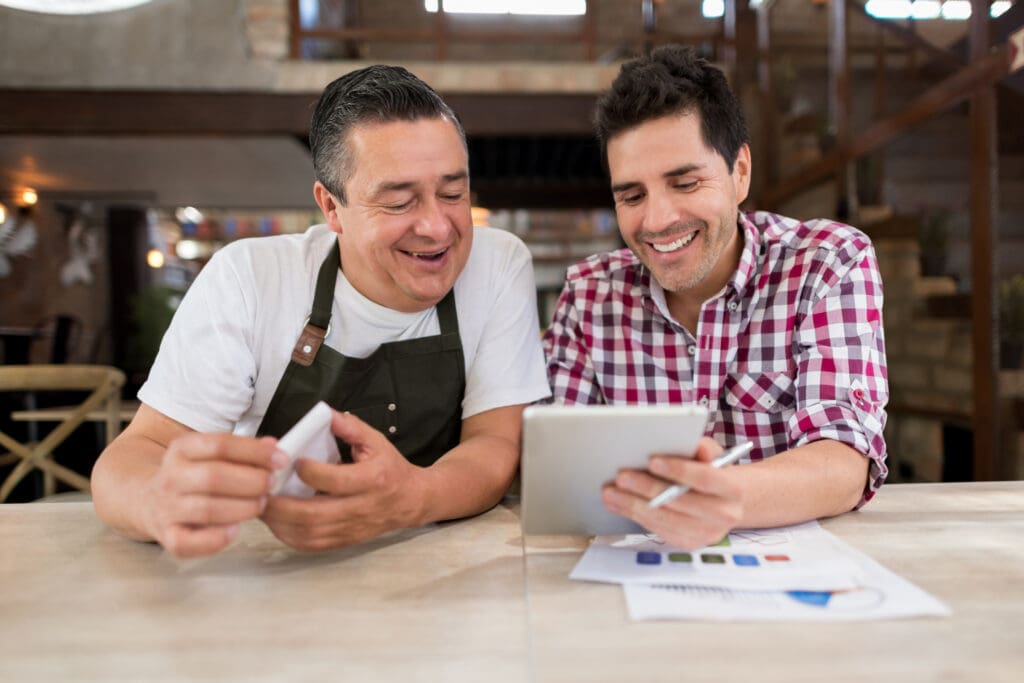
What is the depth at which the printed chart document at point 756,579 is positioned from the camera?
73 centimetres

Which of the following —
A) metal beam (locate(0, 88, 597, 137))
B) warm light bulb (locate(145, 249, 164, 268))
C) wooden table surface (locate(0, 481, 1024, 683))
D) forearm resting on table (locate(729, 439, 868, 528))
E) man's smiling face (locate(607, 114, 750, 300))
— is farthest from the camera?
→ warm light bulb (locate(145, 249, 164, 268))

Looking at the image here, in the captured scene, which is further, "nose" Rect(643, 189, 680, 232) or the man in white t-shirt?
"nose" Rect(643, 189, 680, 232)

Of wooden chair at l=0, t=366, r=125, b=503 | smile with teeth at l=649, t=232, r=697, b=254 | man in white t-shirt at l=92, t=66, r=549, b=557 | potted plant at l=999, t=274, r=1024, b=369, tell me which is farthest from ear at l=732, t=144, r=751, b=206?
wooden chair at l=0, t=366, r=125, b=503

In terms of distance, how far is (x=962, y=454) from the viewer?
3293 millimetres

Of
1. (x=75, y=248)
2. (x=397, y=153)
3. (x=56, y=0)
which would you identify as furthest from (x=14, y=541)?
(x=75, y=248)

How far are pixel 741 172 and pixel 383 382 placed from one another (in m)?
0.89

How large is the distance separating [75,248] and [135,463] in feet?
32.7

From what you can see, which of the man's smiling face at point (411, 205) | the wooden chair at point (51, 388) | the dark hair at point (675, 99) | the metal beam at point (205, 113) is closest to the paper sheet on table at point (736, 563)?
the man's smiling face at point (411, 205)

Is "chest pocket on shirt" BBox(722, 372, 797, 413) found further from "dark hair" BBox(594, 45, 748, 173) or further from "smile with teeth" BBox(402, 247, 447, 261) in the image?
"smile with teeth" BBox(402, 247, 447, 261)

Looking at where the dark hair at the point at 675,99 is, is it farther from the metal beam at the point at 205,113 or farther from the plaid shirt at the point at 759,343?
the metal beam at the point at 205,113

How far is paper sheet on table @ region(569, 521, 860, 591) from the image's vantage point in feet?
2.64

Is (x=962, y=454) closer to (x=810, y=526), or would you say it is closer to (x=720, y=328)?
(x=720, y=328)

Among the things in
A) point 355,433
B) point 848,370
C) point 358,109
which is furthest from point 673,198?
point 355,433

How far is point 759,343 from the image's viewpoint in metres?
1.47
